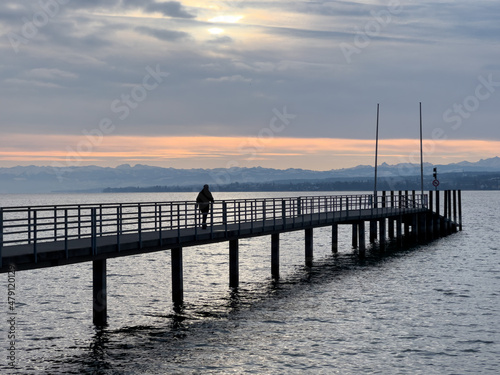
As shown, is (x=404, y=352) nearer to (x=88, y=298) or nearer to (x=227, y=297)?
(x=227, y=297)

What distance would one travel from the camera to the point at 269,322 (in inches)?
942

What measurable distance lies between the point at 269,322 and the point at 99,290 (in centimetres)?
603

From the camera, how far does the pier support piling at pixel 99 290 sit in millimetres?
22000

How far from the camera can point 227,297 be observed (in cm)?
2959

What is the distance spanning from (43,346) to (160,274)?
20.3 meters

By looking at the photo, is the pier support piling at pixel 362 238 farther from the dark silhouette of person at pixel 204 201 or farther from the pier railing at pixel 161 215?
the dark silhouette of person at pixel 204 201

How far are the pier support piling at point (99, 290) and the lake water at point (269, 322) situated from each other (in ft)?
1.81

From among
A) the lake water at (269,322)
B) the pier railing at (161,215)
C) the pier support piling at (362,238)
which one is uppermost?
the pier railing at (161,215)

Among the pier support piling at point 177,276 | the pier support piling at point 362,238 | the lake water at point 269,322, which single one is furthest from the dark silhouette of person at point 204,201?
the pier support piling at point 362,238

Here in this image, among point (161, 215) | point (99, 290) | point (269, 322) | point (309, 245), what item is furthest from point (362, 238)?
point (99, 290)

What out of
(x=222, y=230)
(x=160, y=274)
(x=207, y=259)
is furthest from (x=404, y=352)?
(x=207, y=259)

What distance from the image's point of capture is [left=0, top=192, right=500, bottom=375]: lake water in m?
19.0

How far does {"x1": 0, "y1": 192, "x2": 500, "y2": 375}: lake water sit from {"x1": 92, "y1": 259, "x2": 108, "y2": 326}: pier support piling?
553 millimetres

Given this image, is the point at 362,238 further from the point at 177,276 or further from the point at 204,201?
the point at 177,276
